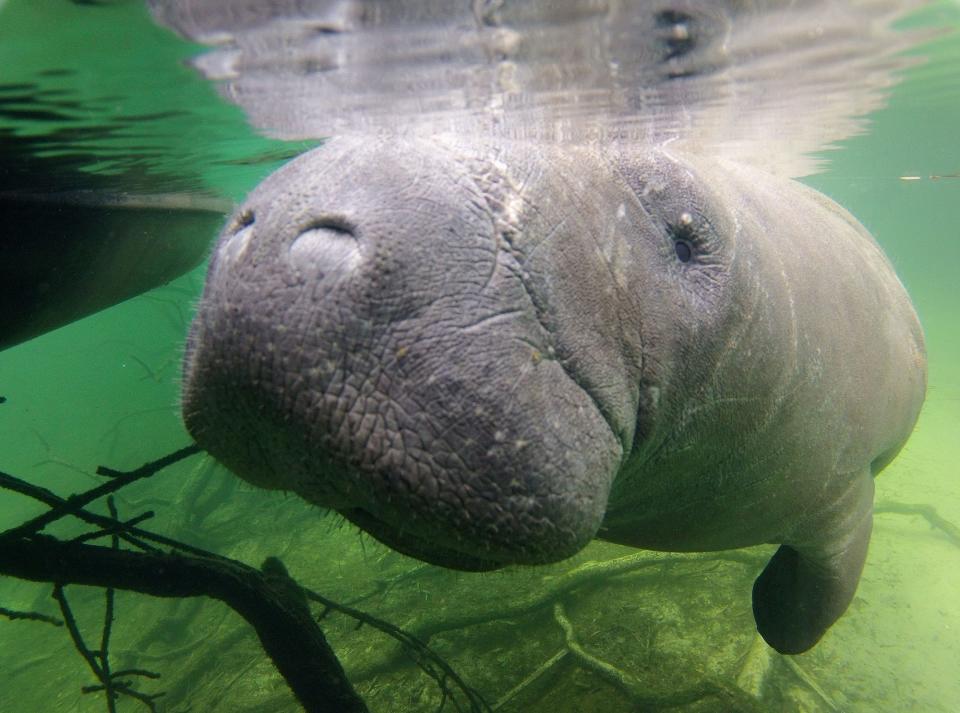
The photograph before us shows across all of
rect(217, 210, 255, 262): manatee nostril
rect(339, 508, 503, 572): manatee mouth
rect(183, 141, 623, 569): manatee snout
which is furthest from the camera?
rect(339, 508, 503, 572): manatee mouth

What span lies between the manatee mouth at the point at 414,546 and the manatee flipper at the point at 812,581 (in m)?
2.81

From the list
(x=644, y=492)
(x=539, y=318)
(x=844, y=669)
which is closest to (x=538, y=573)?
(x=844, y=669)

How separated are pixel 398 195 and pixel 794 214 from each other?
2.79 meters

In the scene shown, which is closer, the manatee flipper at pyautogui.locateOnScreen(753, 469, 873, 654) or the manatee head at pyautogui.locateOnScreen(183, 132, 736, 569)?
the manatee head at pyautogui.locateOnScreen(183, 132, 736, 569)

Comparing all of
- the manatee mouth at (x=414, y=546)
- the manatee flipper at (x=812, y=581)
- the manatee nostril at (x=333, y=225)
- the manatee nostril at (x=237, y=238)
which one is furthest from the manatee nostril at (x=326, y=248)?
the manatee flipper at (x=812, y=581)

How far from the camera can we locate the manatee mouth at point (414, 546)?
187 cm

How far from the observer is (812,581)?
4.16 m

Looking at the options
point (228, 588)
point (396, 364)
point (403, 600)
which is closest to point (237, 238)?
point (396, 364)

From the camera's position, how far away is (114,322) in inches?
3627

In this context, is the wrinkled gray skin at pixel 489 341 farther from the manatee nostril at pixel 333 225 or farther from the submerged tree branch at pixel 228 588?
the submerged tree branch at pixel 228 588

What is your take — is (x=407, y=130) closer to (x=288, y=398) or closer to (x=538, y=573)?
(x=288, y=398)

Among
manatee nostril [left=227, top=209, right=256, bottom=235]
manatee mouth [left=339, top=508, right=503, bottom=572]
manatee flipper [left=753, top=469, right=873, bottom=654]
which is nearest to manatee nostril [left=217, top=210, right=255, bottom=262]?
manatee nostril [left=227, top=209, right=256, bottom=235]

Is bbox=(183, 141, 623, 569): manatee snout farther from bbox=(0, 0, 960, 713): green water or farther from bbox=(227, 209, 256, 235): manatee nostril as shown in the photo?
bbox=(0, 0, 960, 713): green water

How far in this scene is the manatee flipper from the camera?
3.96 meters
